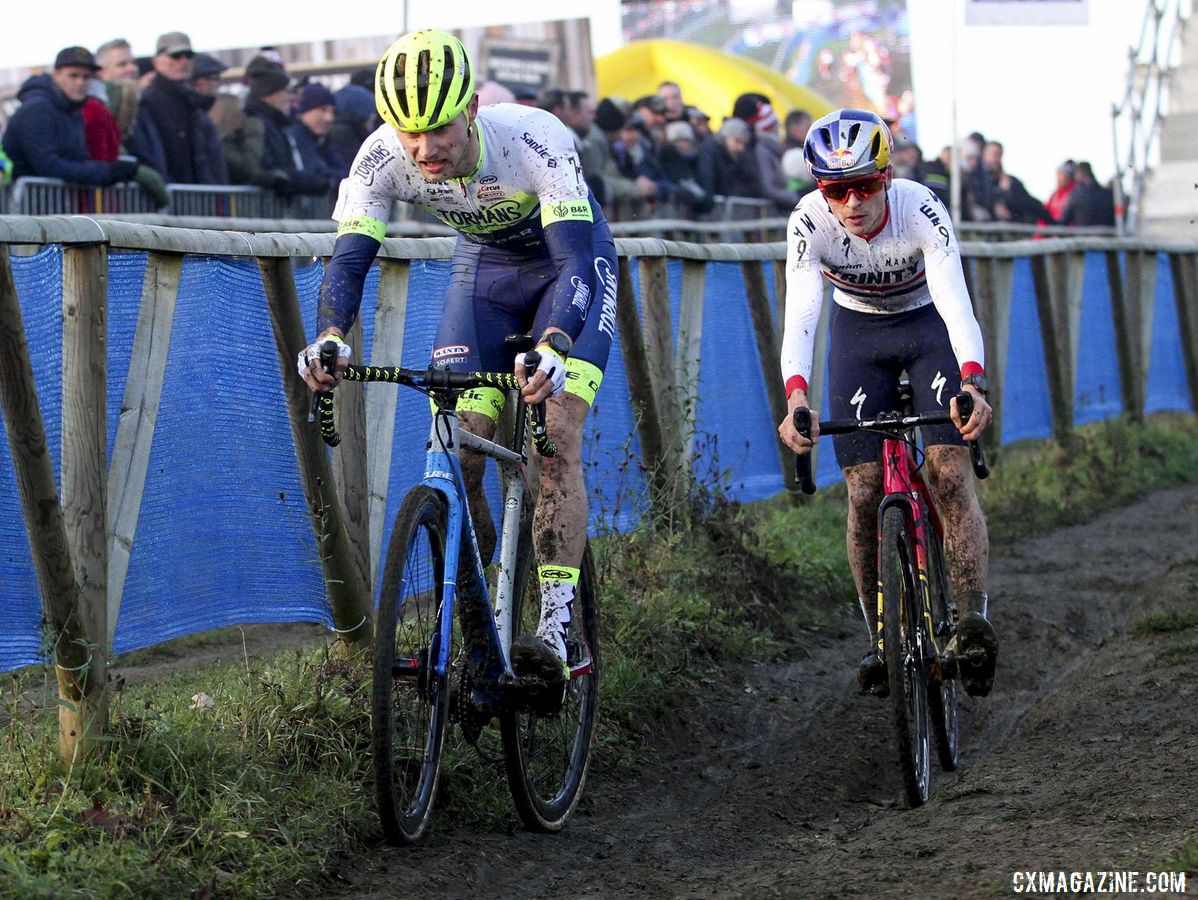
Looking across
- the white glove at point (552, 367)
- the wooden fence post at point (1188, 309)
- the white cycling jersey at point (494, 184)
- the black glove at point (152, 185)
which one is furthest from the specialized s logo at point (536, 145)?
the wooden fence post at point (1188, 309)

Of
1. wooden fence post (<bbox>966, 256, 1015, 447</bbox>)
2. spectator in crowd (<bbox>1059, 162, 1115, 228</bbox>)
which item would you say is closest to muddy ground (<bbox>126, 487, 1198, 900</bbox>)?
wooden fence post (<bbox>966, 256, 1015, 447</bbox>)

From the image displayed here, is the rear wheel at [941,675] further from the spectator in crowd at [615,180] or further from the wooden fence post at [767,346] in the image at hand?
the spectator in crowd at [615,180]

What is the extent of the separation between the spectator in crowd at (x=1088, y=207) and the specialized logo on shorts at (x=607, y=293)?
19173 millimetres

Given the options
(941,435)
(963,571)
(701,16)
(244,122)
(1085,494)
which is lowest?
(1085,494)

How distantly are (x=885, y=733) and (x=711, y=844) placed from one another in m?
1.68

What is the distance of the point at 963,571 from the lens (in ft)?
22.1

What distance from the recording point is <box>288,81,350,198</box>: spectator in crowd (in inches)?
547

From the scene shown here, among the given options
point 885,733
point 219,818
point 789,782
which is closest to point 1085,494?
point 885,733

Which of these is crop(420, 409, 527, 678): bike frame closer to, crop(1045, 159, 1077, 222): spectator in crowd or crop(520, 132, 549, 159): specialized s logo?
crop(520, 132, 549, 159): specialized s logo

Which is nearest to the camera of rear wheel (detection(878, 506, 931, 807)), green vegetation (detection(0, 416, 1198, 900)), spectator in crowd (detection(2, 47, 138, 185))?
green vegetation (detection(0, 416, 1198, 900))

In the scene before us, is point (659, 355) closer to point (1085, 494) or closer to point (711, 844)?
point (711, 844)

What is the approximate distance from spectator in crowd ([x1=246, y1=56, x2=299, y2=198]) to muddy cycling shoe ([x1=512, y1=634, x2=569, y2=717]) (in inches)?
343

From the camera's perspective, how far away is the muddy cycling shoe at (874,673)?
6.33 meters

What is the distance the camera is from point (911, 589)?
6.37 metres
